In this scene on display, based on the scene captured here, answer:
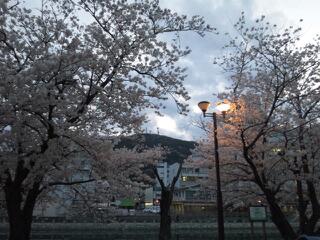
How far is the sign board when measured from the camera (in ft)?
60.6

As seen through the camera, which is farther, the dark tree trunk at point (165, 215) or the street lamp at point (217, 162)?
the dark tree trunk at point (165, 215)

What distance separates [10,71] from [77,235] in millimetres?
20672

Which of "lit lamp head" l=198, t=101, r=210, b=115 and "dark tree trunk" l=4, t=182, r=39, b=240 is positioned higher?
"lit lamp head" l=198, t=101, r=210, b=115

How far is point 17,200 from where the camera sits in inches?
592

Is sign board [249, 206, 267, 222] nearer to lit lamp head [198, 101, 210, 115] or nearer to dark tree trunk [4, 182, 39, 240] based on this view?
lit lamp head [198, 101, 210, 115]

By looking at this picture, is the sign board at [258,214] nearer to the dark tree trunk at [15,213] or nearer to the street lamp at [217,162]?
the street lamp at [217,162]

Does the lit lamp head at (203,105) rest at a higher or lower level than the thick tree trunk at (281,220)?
higher

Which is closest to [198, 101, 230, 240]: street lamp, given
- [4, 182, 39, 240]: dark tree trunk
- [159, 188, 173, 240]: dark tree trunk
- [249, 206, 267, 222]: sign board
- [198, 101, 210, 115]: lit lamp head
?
[198, 101, 210, 115]: lit lamp head

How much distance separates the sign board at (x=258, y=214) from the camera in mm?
18469

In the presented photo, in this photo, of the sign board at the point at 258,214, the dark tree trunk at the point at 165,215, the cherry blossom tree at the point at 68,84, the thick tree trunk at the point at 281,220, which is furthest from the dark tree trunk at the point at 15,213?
the dark tree trunk at the point at 165,215

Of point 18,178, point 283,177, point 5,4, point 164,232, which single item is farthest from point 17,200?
point 283,177

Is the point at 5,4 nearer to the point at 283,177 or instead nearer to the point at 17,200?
the point at 17,200

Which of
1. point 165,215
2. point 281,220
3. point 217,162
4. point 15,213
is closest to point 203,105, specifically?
point 217,162

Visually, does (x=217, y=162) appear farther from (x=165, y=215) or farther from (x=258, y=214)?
(x=165, y=215)
